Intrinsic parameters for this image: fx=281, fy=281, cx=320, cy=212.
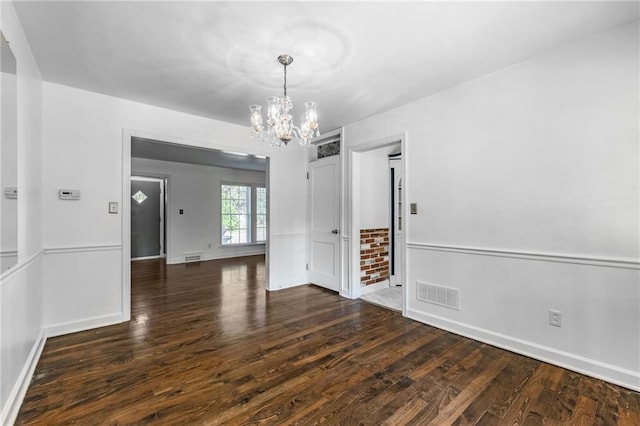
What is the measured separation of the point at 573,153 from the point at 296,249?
3582 mm

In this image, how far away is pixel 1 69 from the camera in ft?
5.09

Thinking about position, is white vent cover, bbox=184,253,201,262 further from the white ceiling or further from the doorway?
the white ceiling

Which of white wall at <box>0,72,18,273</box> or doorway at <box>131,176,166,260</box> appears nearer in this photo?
white wall at <box>0,72,18,273</box>

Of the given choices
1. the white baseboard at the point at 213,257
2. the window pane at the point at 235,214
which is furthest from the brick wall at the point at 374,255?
the window pane at the point at 235,214

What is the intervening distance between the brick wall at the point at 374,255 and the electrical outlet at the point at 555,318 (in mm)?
2238

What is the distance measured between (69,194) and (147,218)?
502 centimetres

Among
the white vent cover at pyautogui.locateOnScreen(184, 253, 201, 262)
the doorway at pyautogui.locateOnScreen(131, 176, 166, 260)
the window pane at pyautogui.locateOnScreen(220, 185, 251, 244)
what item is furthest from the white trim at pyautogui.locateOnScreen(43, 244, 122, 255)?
the doorway at pyautogui.locateOnScreen(131, 176, 166, 260)

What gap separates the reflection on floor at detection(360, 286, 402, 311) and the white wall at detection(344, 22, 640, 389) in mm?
486

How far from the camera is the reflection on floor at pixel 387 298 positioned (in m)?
3.63

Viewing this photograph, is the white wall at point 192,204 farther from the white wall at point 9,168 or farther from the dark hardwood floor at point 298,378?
the white wall at point 9,168

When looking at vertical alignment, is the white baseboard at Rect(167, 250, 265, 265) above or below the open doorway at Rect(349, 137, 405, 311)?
below

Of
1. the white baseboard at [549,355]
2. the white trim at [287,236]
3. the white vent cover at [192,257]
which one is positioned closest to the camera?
the white baseboard at [549,355]

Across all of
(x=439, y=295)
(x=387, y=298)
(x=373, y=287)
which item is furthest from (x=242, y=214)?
(x=439, y=295)

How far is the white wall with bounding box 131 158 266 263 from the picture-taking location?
673 cm
